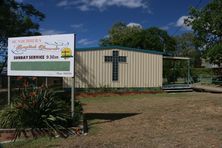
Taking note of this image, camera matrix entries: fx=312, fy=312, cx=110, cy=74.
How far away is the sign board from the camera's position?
8.77 m

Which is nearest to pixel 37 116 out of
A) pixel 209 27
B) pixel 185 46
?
pixel 209 27

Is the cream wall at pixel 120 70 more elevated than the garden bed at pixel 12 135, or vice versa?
the cream wall at pixel 120 70

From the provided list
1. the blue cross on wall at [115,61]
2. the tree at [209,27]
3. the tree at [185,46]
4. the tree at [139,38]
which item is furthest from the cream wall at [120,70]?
the tree at [185,46]

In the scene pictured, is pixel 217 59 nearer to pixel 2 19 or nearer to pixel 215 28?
pixel 215 28

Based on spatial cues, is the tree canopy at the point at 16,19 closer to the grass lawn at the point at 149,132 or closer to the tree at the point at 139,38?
the grass lawn at the point at 149,132

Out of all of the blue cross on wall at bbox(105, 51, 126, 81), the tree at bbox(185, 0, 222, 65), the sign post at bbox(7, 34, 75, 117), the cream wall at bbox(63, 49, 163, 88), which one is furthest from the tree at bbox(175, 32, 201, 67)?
the sign post at bbox(7, 34, 75, 117)

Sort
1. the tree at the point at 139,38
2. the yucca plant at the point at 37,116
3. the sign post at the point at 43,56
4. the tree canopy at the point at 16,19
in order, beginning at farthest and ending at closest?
the tree at the point at 139,38 → the tree canopy at the point at 16,19 → the sign post at the point at 43,56 → the yucca plant at the point at 37,116

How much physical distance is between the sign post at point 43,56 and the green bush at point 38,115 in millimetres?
541

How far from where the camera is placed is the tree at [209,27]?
32.3 m

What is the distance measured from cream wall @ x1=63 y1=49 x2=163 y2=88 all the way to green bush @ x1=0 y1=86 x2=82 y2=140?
14.0 metres

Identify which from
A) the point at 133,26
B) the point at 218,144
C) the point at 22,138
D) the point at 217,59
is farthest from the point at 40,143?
the point at 133,26

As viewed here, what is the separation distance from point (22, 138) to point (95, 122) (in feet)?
9.04

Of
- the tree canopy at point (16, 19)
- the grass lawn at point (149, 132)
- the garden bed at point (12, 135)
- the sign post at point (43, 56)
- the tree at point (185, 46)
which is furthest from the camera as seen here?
the tree at point (185, 46)

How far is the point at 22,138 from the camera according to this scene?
7.61 metres
